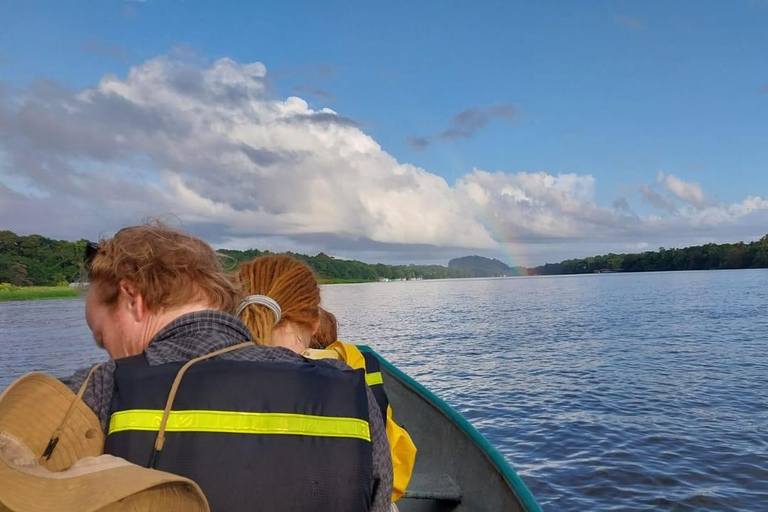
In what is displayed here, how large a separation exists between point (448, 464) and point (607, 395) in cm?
1082

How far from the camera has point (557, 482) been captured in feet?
30.2

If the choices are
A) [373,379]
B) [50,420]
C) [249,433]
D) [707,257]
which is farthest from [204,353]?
[707,257]

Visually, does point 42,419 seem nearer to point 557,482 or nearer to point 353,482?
point 353,482

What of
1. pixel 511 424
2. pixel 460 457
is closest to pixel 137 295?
pixel 460 457

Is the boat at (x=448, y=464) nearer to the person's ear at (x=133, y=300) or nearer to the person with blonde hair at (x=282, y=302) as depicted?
the person with blonde hair at (x=282, y=302)

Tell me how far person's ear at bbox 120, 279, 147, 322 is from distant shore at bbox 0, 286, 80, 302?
3614 inches

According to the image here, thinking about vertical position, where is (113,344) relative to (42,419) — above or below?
above

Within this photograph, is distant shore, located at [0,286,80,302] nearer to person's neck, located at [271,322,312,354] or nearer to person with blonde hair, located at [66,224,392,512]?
person's neck, located at [271,322,312,354]

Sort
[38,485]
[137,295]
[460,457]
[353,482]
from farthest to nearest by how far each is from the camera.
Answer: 1. [460,457]
2. [137,295]
3. [353,482]
4. [38,485]

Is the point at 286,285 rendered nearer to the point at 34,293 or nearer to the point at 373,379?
the point at 373,379

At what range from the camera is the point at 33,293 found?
8869cm

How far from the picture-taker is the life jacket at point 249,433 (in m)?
1.68

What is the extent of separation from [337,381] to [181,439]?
19.9 inches

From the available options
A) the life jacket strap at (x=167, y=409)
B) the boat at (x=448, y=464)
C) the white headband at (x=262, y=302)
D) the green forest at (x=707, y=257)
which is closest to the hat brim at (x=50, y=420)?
the life jacket strap at (x=167, y=409)
